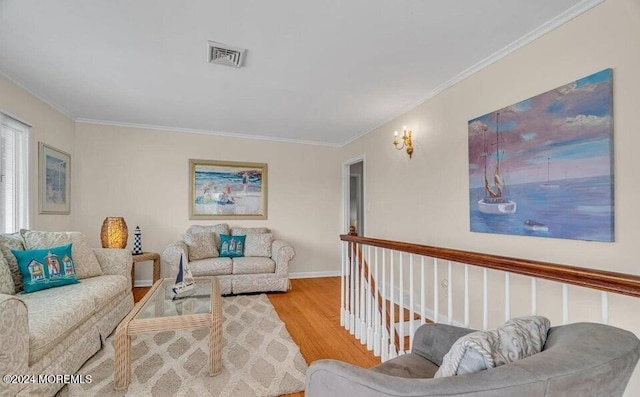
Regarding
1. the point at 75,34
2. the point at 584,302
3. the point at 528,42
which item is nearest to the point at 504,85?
the point at 528,42

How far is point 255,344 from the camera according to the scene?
2432mm

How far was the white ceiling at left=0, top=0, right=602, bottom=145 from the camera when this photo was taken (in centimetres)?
183

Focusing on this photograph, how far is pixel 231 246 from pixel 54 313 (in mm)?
2433

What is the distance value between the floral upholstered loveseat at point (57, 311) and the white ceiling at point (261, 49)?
1572 mm

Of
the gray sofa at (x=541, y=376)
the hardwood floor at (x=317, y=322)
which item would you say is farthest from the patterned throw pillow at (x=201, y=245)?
the gray sofa at (x=541, y=376)

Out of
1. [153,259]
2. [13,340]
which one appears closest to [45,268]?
[13,340]

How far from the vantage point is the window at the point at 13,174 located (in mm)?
2727

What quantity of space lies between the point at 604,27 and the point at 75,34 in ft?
11.4

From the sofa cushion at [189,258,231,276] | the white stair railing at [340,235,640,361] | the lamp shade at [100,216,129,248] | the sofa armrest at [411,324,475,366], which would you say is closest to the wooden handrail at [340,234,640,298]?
the white stair railing at [340,235,640,361]

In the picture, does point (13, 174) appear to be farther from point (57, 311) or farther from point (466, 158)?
point (466, 158)

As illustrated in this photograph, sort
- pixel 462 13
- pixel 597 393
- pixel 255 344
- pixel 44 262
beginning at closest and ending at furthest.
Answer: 1. pixel 597 393
2. pixel 462 13
3. pixel 44 262
4. pixel 255 344

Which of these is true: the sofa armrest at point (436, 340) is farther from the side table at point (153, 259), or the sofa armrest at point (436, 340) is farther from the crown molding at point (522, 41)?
the side table at point (153, 259)

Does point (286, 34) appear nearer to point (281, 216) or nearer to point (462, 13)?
point (462, 13)

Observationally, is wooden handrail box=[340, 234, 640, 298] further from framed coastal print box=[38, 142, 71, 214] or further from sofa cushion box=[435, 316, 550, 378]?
framed coastal print box=[38, 142, 71, 214]
